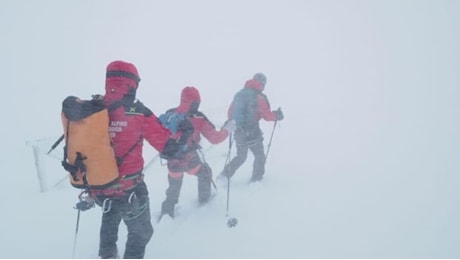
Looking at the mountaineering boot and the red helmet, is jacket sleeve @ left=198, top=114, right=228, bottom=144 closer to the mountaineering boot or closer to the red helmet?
the mountaineering boot

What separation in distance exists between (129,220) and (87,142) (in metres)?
1.20

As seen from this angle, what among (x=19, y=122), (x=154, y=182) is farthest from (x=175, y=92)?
(x=154, y=182)

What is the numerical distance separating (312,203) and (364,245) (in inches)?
55.9

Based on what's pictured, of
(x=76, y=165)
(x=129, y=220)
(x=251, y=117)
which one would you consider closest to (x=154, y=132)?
(x=76, y=165)

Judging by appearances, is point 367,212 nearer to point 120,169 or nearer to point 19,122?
point 120,169

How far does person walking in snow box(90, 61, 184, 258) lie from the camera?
11.1 ft

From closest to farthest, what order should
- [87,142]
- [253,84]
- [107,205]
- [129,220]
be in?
[87,142]
[107,205]
[129,220]
[253,84]

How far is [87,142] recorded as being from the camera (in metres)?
3.09

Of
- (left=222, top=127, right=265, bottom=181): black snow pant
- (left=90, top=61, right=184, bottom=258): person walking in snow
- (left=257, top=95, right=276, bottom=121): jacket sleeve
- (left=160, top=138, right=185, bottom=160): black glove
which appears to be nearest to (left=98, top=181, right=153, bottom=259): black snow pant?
(left=90, top=61, right=184, bottom=258): person walking in snow

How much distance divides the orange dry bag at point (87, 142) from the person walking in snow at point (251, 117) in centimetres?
342

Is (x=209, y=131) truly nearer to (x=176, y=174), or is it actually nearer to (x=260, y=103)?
(x=176, y=174)

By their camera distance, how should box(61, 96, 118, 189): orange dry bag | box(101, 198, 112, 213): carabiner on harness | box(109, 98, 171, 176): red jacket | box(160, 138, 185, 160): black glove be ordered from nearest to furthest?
box(61, 96, 118, 189): orange dry bag < box(109, 98, 171, 176): red jacket < box(101, 198, 112, 213): carabiner on harness < box(160, 138, 185, 160): black glove

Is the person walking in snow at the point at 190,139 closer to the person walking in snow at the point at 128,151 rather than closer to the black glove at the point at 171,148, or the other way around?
the black glove at the point at 171,148

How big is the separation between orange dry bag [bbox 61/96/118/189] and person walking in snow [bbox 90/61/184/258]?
189 mm
